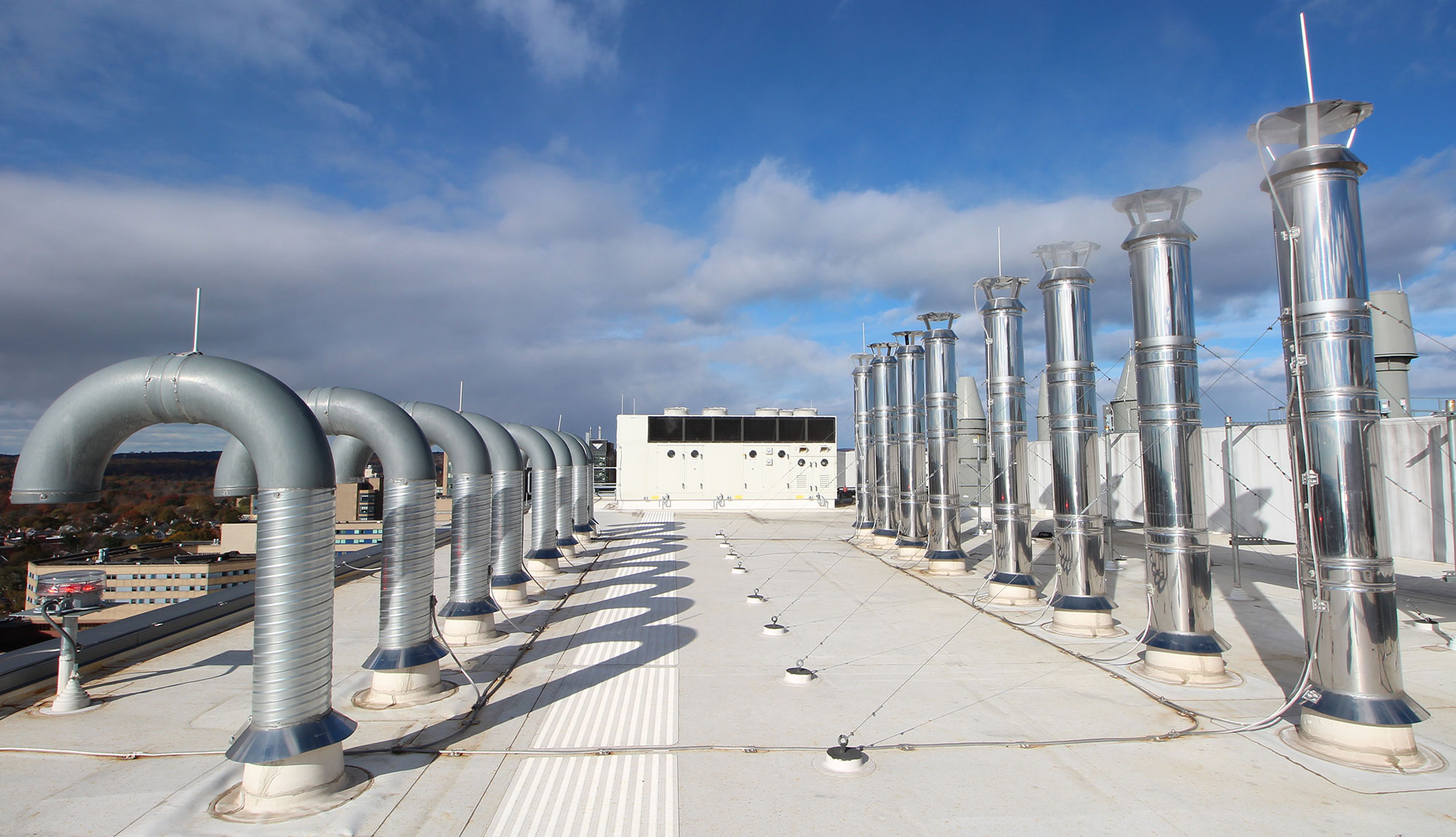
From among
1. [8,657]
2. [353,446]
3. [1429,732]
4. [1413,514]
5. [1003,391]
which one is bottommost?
[1429,732]

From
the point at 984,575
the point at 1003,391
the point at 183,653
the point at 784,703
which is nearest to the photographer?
the point at 784,703

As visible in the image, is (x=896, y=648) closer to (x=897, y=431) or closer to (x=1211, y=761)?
(x=1211, y=761)

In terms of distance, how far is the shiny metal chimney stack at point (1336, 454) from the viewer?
7266 mm

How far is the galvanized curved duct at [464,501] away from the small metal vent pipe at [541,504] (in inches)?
230

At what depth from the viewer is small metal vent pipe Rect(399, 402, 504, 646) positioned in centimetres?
1154

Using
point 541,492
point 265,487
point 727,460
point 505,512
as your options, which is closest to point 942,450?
point 541,492

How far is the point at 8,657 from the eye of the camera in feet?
31.0

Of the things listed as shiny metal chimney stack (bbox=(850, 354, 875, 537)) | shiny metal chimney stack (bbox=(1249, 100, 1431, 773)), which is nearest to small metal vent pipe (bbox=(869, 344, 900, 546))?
shiny metal chimney stack (bbox=(850, 354, 875, 537))

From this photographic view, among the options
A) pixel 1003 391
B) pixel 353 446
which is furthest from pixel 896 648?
pixel 353 446

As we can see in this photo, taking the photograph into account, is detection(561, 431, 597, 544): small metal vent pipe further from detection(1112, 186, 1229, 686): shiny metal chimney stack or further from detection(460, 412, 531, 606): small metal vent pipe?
detection(1112, 186, 1229, 686): shiny metal chimney stack

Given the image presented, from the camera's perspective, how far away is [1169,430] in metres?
10.5

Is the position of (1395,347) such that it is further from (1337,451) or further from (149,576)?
(149,576)

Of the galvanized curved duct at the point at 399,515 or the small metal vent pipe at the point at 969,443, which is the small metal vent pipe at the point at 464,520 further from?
the small metal vent pipe at the point at 969,443

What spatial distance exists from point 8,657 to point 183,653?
6.46ft
